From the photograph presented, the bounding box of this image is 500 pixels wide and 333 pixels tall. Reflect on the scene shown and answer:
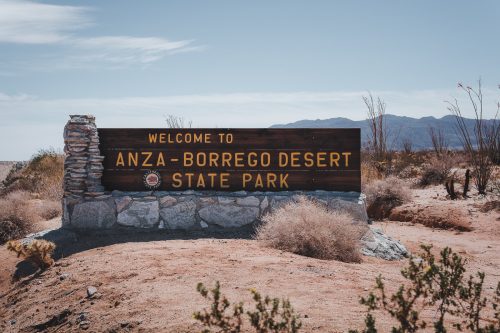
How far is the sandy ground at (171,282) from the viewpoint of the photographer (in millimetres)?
4961

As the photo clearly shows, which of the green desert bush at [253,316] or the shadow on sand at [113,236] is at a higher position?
the green desert bush at [253,316]

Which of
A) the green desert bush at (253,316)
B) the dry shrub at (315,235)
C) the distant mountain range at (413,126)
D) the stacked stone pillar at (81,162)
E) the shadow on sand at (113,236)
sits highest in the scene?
the distant mountain range at (413,126)

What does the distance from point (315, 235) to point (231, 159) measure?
11.2 feet

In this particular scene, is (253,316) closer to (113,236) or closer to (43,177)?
(113,236)

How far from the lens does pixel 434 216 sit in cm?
1416

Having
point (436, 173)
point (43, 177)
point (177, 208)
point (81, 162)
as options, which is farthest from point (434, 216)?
point (43, 177)

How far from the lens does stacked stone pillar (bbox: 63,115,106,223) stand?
34.9 ft

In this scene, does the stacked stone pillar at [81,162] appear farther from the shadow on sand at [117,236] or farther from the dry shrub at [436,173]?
the dry shrub at [436,173]

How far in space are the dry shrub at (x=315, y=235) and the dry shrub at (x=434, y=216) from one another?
609cm

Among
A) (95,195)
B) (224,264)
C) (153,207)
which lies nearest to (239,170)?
(153,207)

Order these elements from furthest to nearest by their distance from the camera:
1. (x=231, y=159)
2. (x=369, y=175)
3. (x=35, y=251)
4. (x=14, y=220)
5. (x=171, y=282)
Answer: (x=369, y=175) → (x=14, y=220) → (x=231, y=159) → (x=35, y=251) → (x=171, y=282)

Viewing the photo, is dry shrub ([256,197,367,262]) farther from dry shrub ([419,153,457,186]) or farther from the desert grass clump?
dry shrub ([419,153,457,186])

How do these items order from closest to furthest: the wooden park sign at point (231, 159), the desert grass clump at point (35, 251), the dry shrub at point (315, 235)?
the dry shrub at point (315, 235), the desert grass clump at point (35, 251), the wooden park sign at point (231, 159)

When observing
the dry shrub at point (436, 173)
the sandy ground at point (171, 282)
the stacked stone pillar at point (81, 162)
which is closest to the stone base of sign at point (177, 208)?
the stacked stone pillar at point (81, 162)
